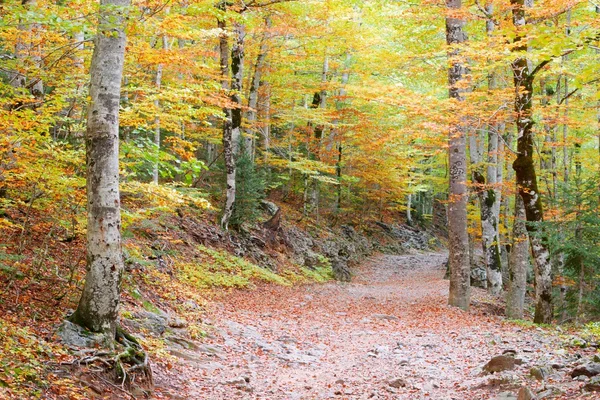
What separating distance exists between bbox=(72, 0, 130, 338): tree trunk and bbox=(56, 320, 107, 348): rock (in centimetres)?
7

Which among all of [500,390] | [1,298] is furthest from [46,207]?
[500,390]

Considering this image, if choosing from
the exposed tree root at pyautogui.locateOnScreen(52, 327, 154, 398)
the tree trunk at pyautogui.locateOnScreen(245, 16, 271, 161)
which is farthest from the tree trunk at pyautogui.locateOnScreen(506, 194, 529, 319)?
the tree trunk at pyautogui.locateOnScreen(245, 16, 271, 161)

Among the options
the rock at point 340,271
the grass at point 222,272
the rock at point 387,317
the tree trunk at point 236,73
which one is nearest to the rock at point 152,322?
the grass at point 222,272

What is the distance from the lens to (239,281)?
42.9 ft

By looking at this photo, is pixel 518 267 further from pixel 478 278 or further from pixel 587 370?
pixel 478 278

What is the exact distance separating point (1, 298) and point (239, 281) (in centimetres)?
769

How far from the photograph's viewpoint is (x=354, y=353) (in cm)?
866

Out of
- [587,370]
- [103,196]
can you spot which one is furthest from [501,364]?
[103,196]

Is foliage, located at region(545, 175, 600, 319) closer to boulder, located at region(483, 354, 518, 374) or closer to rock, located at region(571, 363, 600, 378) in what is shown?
boulder, located at region(483, 354, 518, 374)

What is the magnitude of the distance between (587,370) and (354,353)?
13.7 feet

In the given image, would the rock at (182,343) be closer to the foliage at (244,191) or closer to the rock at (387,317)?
the rock at (387,317)

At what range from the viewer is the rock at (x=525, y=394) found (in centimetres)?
495

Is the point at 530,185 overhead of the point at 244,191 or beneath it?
overhead

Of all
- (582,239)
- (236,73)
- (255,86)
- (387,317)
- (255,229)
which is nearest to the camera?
(582,239)
